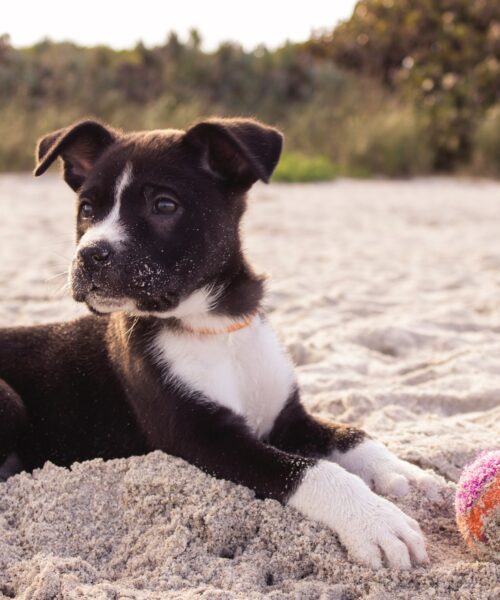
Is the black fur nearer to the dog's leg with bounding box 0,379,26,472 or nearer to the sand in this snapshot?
the dog's leg with bounding box 0,379,26,472

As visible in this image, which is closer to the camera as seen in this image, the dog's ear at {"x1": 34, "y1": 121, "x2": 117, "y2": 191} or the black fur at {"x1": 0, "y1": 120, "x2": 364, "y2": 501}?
the black fur at {"x1": 0, "y1": 120, "x2": 364, "y2": 501}

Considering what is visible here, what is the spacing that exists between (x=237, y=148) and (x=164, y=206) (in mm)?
354

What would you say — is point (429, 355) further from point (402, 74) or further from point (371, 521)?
point (402, 74)

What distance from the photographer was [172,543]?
266cm

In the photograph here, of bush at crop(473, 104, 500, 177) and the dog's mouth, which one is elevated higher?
the dog's mouth

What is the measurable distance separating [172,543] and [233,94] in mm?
17963

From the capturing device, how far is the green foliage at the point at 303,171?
13.7 meters

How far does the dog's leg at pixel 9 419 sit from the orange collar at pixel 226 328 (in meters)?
0.77

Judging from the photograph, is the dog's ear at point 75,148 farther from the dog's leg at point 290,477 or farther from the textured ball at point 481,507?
the textured ball at point 481,507

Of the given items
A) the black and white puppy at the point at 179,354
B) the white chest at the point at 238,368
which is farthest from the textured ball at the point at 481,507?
the white chest at the point at 238,368

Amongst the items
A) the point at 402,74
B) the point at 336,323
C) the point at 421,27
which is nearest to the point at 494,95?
the point at 402,74

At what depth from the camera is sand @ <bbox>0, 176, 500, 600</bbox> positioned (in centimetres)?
252

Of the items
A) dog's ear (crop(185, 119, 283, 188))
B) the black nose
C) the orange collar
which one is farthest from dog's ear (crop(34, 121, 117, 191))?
the orange collar

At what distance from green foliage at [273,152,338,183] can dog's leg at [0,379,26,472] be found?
10.3 m
